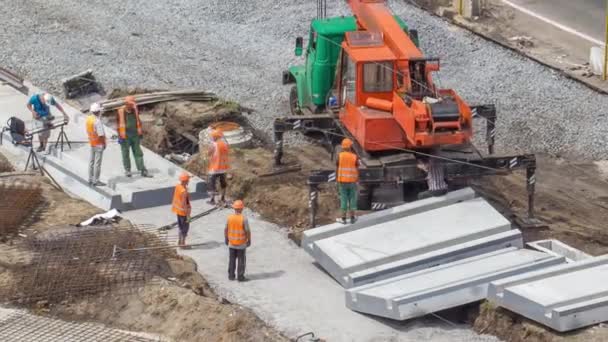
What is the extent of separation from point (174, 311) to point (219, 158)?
16.4 feet

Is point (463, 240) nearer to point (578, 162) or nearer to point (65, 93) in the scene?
point (578, 162)

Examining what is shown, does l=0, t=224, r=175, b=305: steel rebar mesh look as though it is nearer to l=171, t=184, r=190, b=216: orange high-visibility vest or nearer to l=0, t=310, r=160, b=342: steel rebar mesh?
l=0, t=310, r=160, b=342: steel rebar mesh

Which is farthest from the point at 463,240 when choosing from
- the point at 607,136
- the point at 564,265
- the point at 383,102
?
the point at 607,136

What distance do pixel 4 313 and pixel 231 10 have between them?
18.3 meters

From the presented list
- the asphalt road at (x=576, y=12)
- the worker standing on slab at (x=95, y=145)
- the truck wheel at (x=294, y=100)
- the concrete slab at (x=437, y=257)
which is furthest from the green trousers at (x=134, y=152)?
the asphalt road at (x=576, y=12)

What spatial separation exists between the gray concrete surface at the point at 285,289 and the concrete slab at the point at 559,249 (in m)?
2.60

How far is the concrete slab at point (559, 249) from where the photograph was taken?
63.9ft

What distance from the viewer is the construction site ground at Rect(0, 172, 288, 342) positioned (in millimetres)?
17297

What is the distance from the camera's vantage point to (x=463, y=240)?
1936 centimetres

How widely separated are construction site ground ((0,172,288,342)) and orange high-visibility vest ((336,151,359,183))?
280 centimetres

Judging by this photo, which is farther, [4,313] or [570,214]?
[570,214]

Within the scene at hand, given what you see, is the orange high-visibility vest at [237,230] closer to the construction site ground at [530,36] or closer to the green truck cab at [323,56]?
the green truck cab at [323,56]

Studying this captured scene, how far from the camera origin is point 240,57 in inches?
1252

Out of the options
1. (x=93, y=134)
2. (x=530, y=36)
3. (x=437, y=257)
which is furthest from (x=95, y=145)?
(x=530, y=36)
